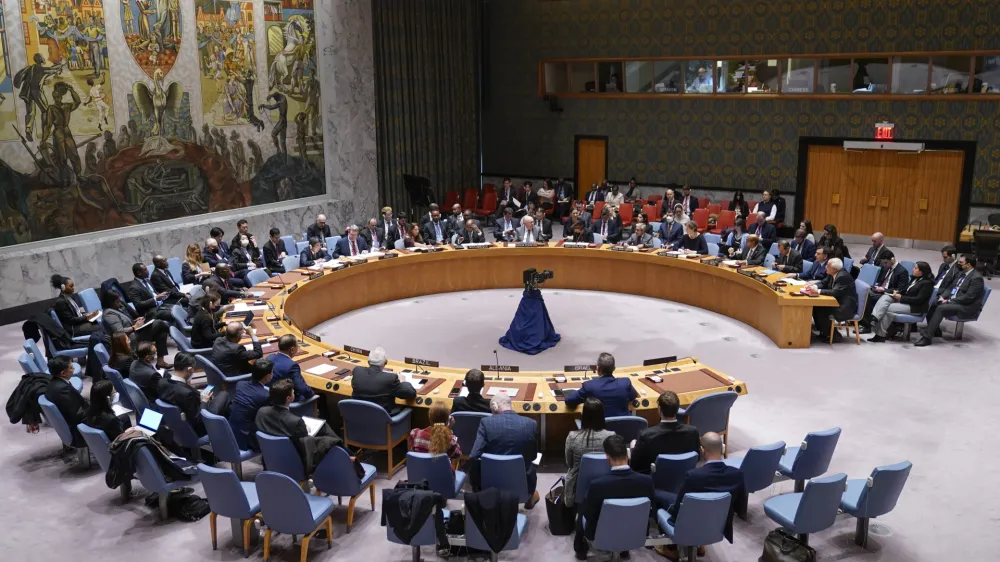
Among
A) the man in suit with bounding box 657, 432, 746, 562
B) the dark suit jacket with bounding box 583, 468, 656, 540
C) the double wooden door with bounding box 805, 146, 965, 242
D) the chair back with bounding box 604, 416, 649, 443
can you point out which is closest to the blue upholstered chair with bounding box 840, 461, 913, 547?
the man in suit with bounding box 657, 432, 746, 562

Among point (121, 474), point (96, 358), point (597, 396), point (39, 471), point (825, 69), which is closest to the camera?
point (121, 474)

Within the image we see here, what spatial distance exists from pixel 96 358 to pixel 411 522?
5193 millimetres

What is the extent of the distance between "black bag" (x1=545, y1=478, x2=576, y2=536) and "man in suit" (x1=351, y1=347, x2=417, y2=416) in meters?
1.70

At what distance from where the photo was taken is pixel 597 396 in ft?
22.9

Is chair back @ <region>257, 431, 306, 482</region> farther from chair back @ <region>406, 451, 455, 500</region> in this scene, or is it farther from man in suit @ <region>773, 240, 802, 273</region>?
man in suit @ <region>773, 240, 802, 273</region>

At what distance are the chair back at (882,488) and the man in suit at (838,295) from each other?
205 inches

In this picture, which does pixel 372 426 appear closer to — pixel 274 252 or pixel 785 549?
pixel 785 549

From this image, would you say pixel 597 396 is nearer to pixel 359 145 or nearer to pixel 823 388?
pixel 823 388

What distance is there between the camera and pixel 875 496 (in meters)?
5.91

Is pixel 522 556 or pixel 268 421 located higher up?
pixel 268 421

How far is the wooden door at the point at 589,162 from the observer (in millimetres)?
20578

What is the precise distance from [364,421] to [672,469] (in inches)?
106

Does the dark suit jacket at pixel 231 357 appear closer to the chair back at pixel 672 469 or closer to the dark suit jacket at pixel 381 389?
the dark suit jacket at pixel 381 389

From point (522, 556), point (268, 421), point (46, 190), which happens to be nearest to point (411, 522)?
point (522, 556)
